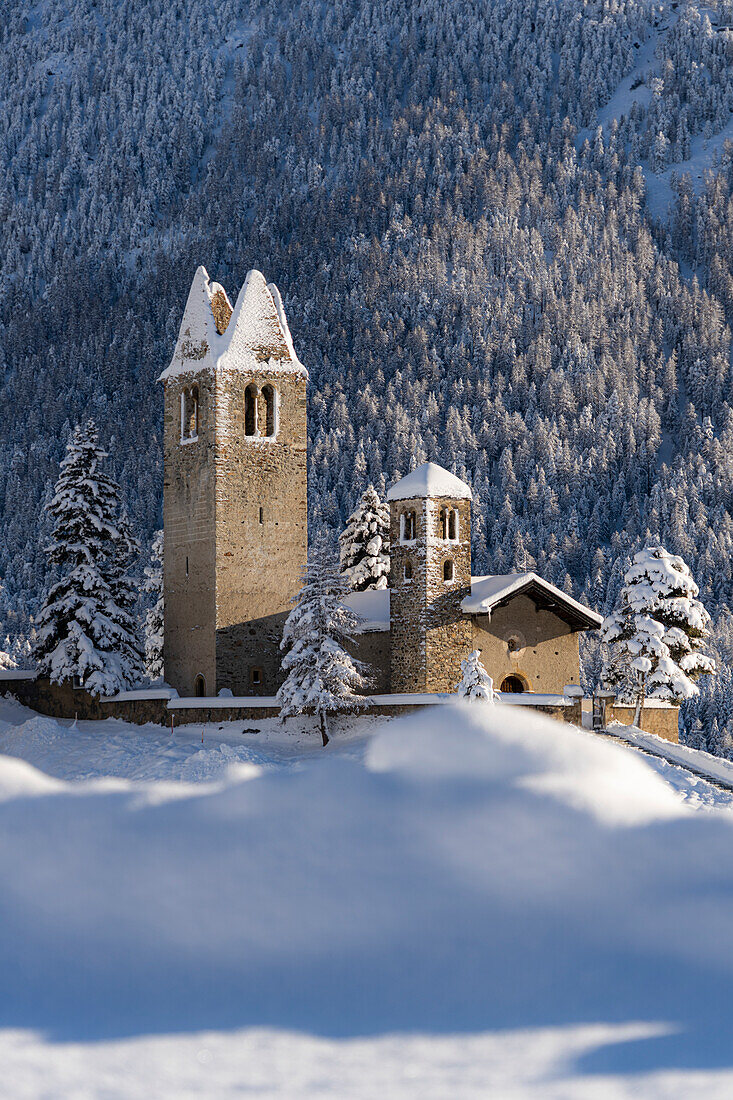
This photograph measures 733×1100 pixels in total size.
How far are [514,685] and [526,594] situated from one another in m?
2.81

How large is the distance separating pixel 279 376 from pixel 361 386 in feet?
494

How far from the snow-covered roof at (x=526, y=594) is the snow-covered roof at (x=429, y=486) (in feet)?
8.64

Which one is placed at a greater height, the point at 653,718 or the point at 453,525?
the point at 453,525

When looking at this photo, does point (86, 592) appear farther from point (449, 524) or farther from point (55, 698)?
point (449, 524)

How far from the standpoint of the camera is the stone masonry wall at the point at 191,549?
42406 millimetres

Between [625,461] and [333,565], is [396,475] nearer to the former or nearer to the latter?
[625,461]

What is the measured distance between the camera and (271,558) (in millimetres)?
Result: 42875

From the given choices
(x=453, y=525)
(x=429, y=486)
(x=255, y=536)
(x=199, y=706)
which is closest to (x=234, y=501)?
(x=255, y=536)

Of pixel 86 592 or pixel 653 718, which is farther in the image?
pixel 86 592

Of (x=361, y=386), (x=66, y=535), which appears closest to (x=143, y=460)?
(x=361, y=386)

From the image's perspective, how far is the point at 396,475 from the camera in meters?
159

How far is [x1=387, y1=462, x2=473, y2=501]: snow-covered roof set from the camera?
40375 millimetres

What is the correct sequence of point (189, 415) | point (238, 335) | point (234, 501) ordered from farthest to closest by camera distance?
point (189, 415) → point (238, 335) → point (234, 501)

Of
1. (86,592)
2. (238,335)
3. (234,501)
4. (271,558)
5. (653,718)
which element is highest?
(238,335)
